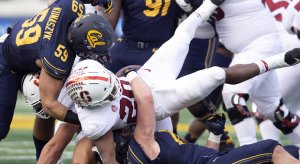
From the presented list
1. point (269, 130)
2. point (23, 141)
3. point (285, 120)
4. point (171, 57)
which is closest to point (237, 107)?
point (285, 120)

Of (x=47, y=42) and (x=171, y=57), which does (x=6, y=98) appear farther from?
(x=171, y=57)

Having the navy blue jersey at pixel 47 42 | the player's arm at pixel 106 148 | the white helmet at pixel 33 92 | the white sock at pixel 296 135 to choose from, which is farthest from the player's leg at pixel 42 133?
the white sock at pixel 296 135

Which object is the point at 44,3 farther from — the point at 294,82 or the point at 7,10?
the point at 294,82

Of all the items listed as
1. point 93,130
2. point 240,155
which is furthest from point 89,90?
point 240,155

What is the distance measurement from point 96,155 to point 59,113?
351 millimetres

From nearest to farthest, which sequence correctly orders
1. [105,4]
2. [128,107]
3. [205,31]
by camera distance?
[128,107]
[105,4]
[205,31]

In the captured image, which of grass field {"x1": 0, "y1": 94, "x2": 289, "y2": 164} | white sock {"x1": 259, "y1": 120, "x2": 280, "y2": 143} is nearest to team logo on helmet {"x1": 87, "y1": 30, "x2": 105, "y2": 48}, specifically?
grass field {"x1": 0, "y1": 94, "x2": 289, "y2": 164}

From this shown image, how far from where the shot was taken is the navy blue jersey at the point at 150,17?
597cm

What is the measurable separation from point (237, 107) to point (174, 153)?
4.36 ft

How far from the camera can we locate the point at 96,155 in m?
4.87

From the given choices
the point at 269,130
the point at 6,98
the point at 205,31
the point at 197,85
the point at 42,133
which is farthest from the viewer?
the point at 269,130

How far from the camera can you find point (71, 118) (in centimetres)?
495

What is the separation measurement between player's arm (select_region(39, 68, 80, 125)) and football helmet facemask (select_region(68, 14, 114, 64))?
0.25m

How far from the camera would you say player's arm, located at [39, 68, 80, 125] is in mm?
4949
